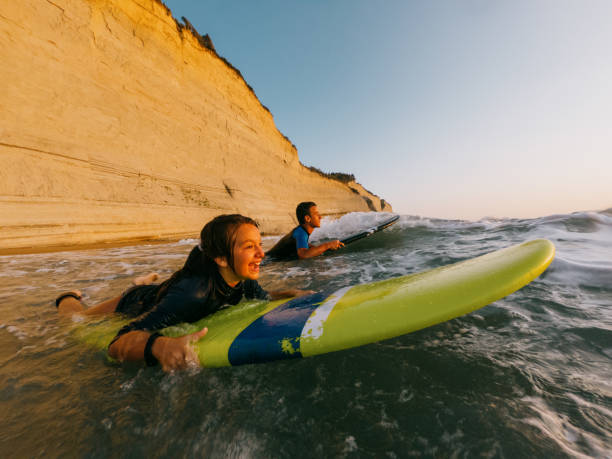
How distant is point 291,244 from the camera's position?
489 centimetres

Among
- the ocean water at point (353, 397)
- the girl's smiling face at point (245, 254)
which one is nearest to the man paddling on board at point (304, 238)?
the girl's smiling face at point (245, 254)

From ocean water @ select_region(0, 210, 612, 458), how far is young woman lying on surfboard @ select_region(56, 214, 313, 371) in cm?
14

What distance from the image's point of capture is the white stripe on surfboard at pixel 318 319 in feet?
4.50

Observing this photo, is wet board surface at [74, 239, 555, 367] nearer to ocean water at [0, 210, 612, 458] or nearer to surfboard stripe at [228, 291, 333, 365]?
surfboard stripe at [228, 291, 333, 365]

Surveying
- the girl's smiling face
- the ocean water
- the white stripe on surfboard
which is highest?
the girl's smiling face

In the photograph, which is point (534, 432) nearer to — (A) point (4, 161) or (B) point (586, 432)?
(B) point (586, 432)

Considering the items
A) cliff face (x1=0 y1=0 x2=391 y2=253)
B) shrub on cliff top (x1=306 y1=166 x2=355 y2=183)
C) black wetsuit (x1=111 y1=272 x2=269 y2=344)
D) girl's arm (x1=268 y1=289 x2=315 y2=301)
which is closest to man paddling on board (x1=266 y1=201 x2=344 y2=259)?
A: girl's arm (x1=268 y1=289 x2=315 y2=301)

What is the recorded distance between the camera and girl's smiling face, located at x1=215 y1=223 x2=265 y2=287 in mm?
1692

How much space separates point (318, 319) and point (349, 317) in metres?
0.18

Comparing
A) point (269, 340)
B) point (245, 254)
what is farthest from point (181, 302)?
point (269, 340)

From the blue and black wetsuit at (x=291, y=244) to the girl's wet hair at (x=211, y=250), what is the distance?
9.43ft

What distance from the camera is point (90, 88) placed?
736 cm

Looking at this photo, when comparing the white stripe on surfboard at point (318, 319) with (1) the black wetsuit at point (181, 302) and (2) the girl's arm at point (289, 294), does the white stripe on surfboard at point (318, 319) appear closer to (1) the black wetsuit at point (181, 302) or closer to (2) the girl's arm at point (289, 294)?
(2) the girl's arm at point (289, 294)

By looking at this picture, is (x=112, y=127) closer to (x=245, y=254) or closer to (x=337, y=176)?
(x=245, y=254)
